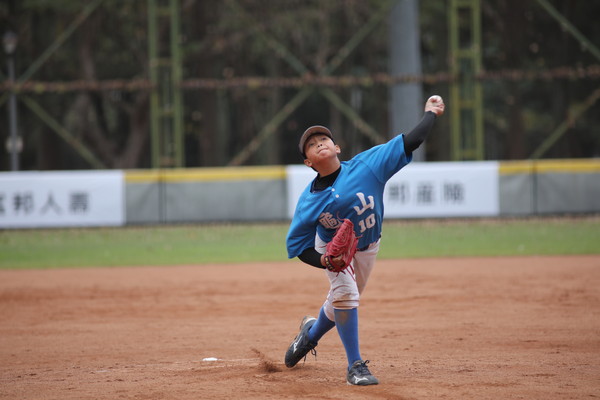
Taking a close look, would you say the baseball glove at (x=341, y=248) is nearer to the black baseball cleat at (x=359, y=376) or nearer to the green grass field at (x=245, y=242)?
the black baseball cleat at (x=359, y=376)

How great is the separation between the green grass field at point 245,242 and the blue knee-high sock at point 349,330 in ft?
27.9

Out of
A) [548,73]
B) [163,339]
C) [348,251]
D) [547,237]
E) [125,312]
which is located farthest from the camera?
[548,73]

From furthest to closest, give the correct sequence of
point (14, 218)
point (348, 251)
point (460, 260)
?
point (14, 218), point (460, 260), point (348, 251)

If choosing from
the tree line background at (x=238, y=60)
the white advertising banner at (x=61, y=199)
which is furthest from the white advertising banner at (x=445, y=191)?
the tree line background at (x=238, y=60)

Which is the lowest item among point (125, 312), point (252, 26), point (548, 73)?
point (125, 312)

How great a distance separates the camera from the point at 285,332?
7777 mm

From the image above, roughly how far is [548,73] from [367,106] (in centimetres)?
2091

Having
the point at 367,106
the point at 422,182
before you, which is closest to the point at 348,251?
the point at 422,182

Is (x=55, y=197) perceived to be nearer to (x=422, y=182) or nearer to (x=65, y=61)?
(x=422, y=182)

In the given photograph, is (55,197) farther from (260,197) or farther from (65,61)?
(65,61)

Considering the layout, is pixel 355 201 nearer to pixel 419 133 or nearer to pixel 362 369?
pixel 419 133

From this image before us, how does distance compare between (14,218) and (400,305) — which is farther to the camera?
(14,218)

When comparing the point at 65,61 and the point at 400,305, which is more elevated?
the point at 65,61

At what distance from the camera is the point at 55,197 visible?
62.0 ft
